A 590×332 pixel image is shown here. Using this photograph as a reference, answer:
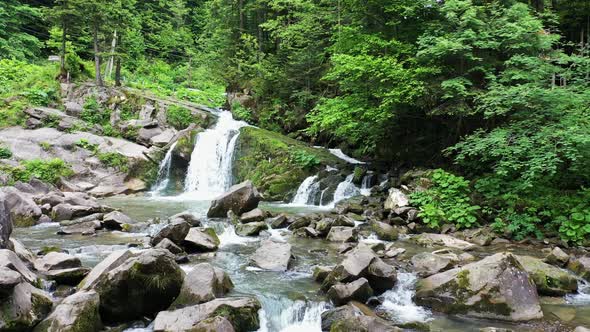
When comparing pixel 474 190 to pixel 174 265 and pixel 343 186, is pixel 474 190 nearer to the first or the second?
pixel 343 186

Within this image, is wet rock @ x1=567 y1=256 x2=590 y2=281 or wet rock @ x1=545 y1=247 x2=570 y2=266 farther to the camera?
wet rock @ x1=545 y1=247 x2=570 y2=266

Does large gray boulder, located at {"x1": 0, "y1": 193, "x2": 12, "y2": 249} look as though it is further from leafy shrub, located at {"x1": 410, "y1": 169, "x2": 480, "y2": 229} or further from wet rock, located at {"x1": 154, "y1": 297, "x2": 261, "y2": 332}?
leafy shrub, located at {"x1": 410, "y1": 169, "x2": 480, "y2": 229}

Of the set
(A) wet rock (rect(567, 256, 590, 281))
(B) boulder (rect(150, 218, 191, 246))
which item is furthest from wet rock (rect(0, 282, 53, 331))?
(A) wet rock (rect(567, 256, 590, 281))

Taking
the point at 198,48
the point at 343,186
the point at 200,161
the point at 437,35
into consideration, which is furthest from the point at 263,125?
the point at 198,48

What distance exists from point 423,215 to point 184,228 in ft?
24.5

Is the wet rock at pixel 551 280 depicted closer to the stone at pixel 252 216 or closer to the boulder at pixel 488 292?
the boulder at pixel 488 292

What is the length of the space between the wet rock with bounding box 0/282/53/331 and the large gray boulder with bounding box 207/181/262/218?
26.8ft

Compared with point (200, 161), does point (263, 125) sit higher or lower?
higher

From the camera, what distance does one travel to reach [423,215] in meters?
13.3

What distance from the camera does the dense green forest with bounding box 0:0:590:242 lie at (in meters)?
11.8

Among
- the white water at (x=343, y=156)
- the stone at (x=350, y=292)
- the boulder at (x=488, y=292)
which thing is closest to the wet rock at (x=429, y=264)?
the boulder at (x=488, y=292)

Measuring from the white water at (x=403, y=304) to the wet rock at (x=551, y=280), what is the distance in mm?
2306

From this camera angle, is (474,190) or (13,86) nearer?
(474,190)

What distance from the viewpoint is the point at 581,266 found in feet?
29.9
